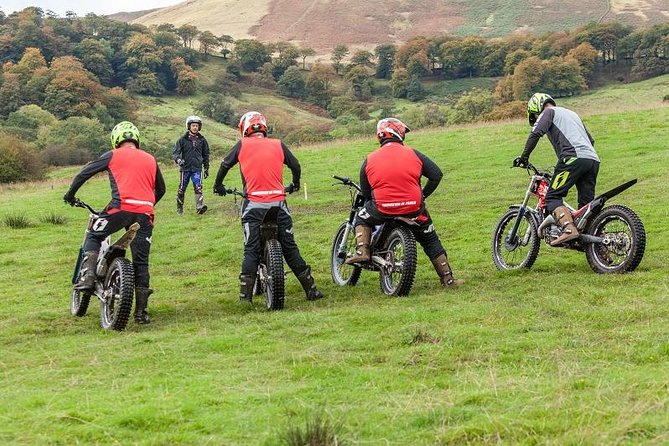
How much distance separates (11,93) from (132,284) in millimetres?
91481

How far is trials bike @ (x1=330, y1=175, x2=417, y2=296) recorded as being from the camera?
10.4 metres

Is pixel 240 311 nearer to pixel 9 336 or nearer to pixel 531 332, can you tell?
pixel 9 336

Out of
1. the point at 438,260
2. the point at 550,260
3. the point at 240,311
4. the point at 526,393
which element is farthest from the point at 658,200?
the point at 526,393

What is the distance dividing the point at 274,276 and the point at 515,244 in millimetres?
3730

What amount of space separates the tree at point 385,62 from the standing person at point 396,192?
116113 mm

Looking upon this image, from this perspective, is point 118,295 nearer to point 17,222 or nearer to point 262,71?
point 17,222

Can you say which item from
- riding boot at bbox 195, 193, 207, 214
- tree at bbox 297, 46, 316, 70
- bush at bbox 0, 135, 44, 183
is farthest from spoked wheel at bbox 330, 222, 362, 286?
tree at bbox 297, 46, 316, 70

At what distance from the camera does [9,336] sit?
9547 millimetres

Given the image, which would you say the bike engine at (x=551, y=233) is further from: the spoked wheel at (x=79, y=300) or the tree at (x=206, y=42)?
the tree at (x=206, y=42)

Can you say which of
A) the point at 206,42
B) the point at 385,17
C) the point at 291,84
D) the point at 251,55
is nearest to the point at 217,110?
the point at 291,84

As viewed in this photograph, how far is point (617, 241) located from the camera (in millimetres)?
10398

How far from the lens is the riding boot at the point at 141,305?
10094 mm

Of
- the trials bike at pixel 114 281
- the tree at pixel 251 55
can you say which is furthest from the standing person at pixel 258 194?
the tree at pixel 251 55

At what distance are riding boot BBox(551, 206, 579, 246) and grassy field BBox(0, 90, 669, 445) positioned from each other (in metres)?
0.48
